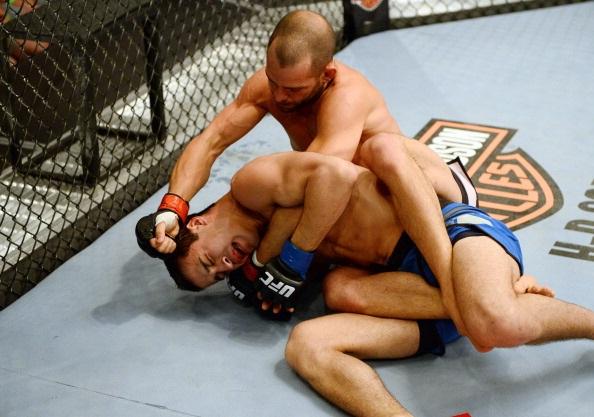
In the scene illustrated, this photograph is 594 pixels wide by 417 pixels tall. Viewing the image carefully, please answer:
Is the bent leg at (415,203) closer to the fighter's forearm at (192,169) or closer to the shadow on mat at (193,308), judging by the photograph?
the shadow on mat at (193,308)

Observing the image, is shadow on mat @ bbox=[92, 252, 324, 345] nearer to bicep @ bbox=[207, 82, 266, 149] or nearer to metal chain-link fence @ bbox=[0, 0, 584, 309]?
metal chain-link fence @ bbox=[0, 0, 584, 309]

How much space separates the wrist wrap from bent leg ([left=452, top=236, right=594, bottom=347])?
81 centimetres

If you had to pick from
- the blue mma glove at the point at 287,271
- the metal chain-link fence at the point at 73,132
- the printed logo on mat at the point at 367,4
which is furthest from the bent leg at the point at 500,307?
the printed logo on mat at the point at 367,4

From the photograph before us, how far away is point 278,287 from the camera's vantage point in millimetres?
2348

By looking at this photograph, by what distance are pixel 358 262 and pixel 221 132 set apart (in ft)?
2.22

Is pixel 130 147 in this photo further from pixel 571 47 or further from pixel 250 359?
pixel 571 47

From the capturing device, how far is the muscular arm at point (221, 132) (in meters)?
2.68

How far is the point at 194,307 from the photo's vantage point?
8.48 ft

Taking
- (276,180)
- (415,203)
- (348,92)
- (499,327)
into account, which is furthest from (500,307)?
(348,92)

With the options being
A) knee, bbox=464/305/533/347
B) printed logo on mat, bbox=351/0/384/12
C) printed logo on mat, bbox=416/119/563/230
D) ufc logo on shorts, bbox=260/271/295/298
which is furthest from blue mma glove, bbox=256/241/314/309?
printed logo on mat, bbox=351/0/384/12

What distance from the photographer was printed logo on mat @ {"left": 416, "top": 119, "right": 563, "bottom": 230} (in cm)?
295

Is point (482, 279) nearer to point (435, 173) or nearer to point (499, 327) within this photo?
point (499, 327)

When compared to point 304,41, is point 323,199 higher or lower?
lower

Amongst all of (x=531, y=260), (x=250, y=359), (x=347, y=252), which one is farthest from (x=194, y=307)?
(x=531, y=260)
